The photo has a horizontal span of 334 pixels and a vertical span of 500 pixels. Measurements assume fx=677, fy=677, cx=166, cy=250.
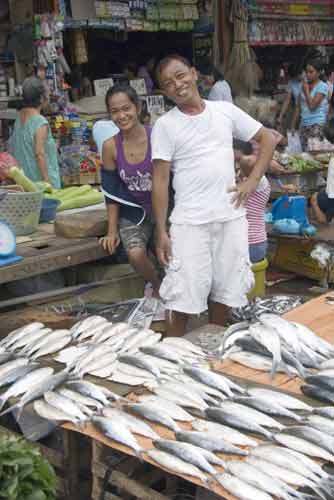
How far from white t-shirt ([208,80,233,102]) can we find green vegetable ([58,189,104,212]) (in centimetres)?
514

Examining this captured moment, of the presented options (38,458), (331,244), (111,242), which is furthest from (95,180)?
(38,458)

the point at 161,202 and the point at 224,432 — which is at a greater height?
the point at 161,202

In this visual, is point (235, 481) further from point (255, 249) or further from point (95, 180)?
point (95, 180)

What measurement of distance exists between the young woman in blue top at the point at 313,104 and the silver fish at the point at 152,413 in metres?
8.98

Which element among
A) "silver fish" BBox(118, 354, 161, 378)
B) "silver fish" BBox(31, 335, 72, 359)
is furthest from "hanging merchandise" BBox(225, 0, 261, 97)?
"silver fish" BBox(118, 354, 161, 378)

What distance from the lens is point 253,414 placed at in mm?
3010

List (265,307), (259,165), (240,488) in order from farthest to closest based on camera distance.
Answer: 1. (265,307)
2. (259,165)
3. (240,488)

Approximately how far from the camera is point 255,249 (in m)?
5.54

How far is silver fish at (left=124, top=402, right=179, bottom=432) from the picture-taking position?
3012mm

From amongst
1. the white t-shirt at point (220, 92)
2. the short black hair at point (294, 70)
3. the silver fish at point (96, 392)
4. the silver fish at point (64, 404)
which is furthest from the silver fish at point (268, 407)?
the short black hair at point (294, 70)

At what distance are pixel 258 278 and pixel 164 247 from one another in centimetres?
137

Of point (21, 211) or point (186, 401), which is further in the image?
point (21, 211)

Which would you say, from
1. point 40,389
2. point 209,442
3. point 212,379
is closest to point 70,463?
point 40,389

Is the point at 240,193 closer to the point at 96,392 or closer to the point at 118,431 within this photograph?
the point at 96,392
